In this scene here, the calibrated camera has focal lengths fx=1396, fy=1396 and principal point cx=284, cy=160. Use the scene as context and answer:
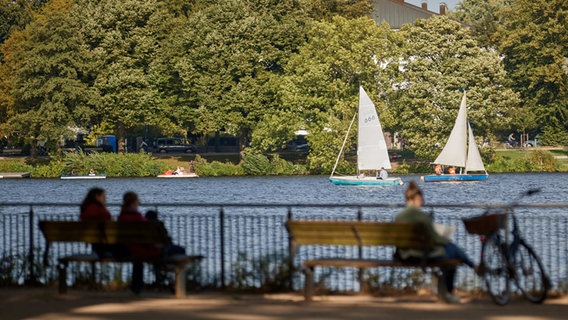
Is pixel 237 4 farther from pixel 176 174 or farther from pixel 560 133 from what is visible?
pixel 560 133

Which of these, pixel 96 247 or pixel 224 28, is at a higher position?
pixel 224 28

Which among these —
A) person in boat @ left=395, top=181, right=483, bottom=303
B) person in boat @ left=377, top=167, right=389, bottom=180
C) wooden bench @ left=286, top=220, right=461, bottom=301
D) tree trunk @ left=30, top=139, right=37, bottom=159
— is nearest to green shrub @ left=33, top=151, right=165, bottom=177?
tree trunk @ left=30, top=139, right=37, bottom=159

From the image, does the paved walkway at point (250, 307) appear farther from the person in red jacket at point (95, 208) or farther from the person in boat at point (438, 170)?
the person in boat at point (438, 170)

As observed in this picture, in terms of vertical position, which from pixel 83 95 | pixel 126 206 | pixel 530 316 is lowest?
pixel 530 316

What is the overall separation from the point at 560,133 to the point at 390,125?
771 inches

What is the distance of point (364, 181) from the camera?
10156 cm

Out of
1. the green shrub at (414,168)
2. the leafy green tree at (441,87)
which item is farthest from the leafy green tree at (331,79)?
the green shrub at (414,168)

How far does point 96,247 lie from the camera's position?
2120 cm

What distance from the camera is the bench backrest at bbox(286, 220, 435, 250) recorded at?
19141 mm

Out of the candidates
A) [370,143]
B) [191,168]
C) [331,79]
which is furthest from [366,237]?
[191,168]

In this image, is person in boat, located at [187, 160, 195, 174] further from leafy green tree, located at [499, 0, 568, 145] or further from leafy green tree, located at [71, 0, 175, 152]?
leafy green tree, located at [499, 0, 568, 145]

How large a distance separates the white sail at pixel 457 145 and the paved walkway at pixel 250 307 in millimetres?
82908

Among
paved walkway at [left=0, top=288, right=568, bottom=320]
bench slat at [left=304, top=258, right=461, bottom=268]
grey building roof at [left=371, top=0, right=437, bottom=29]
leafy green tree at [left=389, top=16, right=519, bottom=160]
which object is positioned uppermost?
grey building roof at [left=371, top=0, right=437, bottom=29]

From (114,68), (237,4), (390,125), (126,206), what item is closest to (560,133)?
(390,125)
